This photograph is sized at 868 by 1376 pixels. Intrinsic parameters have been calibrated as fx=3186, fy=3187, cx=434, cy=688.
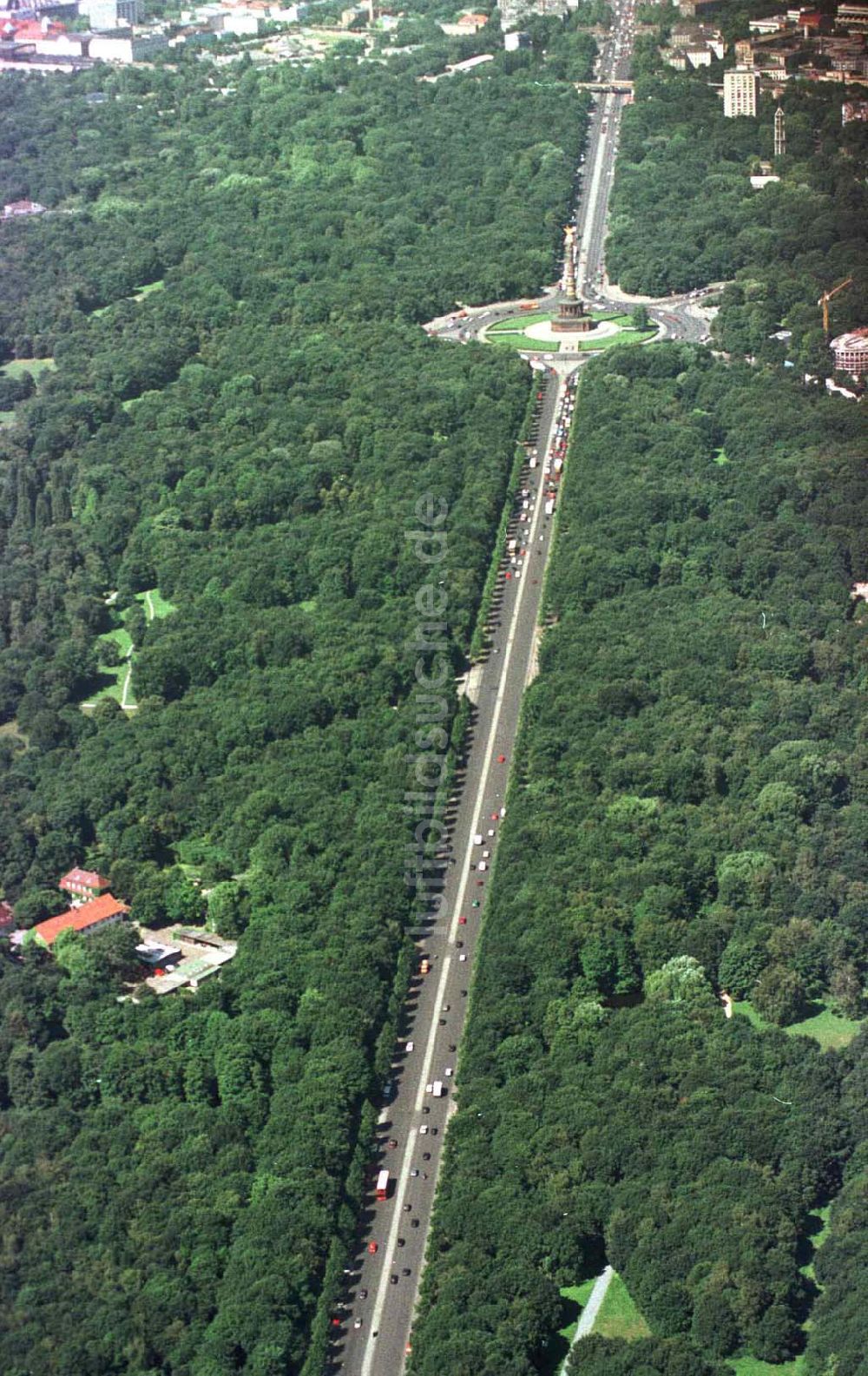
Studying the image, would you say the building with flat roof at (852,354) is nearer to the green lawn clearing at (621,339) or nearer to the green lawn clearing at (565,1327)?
the green lawn clearing at (621,339)

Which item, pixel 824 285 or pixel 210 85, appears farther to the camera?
pixel 210 85

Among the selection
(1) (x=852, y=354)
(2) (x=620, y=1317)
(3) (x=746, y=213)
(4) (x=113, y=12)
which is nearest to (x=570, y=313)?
(1) (x=852, y=354)

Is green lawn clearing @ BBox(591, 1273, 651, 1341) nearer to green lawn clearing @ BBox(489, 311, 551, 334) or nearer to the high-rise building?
green lawn clearing @ BBox(489, 311, 551, 334)

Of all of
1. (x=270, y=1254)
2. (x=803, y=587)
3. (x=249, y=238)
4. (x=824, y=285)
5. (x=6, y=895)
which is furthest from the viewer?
(x=249, y=238)

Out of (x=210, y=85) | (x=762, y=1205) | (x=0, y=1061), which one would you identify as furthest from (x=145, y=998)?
(x=210, y=85)

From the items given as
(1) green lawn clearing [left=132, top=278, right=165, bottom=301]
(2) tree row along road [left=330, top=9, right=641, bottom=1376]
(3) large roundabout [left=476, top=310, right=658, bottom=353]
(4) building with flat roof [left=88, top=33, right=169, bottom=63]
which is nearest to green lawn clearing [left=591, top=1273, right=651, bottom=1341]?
(2) tree row along road [left=330, top=9, right=641, bottom=1376]

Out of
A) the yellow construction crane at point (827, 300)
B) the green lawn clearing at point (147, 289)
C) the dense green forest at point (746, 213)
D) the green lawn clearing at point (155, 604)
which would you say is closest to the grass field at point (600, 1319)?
the green lawn clearing at point (155, 604)

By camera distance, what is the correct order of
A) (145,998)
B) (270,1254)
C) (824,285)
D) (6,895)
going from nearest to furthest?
1. (270,1254)
2. (145,998)
3. (6,895)
4. (824,285)

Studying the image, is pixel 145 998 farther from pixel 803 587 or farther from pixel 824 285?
pixel 824 285
